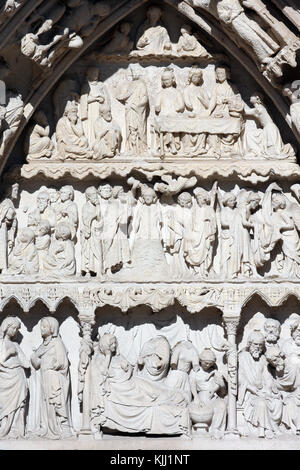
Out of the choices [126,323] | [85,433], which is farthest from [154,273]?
[85,433]

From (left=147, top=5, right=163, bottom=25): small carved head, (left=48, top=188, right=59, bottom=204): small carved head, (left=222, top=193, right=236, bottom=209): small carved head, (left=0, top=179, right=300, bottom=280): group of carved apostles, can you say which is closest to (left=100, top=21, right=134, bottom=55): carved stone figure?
(left=147, top=5, right=163, bottom=25): small carved head

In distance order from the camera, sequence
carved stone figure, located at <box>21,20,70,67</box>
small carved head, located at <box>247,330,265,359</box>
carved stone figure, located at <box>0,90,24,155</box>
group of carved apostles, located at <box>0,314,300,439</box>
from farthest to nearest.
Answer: small carved head, located at <box>247,330,265,359</box>
group of carved apostles, located at <box>0,314,300,439</box>
carved stone figure, located at <box>0,90,24,155</box>
carved stone figure, located at <box>21,20,70,67</box>

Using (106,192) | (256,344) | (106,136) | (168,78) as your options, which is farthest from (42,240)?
(256,344)

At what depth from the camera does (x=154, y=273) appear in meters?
11.3

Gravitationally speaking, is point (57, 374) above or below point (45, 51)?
below

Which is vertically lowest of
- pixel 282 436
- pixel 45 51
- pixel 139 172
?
pixel 282 436

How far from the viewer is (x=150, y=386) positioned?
11141mm

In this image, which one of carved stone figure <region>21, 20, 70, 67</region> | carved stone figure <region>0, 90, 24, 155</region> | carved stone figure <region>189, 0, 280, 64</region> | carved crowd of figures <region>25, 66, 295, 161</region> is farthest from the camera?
carved crowd of figures <region>25, 66, 295, 161</region>

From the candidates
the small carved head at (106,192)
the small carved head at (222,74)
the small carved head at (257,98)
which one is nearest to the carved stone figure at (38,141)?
the small carved head at (106,192)

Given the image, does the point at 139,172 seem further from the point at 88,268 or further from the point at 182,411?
the point at 182,411

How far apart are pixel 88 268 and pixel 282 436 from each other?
6.76ft

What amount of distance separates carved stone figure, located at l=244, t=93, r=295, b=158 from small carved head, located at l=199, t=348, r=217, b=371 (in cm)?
165

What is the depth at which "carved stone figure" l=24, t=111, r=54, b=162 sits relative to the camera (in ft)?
37.4

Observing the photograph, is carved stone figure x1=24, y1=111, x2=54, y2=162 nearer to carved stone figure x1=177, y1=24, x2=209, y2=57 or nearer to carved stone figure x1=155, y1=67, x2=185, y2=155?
carved stone figure x1=155, y1=67, x2=185, y2=155
